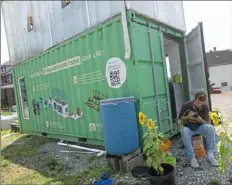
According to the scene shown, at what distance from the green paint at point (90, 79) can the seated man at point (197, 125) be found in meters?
0.75

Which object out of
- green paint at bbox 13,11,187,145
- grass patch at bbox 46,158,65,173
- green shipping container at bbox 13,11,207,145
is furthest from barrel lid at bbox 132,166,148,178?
grass patch at bbox 46,158,65,173

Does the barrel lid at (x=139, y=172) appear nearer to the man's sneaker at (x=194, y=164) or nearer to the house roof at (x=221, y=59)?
the man's sneaker at (x=194, y=164)

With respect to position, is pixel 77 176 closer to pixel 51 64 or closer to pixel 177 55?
pixel 51 64

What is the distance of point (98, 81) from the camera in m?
4.88

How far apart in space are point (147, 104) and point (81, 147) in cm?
231

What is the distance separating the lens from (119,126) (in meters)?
3.78

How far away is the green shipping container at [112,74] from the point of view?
168 inches

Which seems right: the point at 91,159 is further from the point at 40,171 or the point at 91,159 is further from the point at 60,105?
the point at 60,105

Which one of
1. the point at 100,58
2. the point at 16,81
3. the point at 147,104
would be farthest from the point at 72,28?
the point at 16,81

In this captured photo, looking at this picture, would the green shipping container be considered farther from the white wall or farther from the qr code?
the white wall

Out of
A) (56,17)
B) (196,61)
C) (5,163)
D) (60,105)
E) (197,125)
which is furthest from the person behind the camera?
(60,105)

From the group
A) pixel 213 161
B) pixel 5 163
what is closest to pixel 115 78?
pixel 213 161

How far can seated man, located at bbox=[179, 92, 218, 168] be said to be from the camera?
3779mm

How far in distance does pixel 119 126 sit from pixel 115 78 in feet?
3.54
